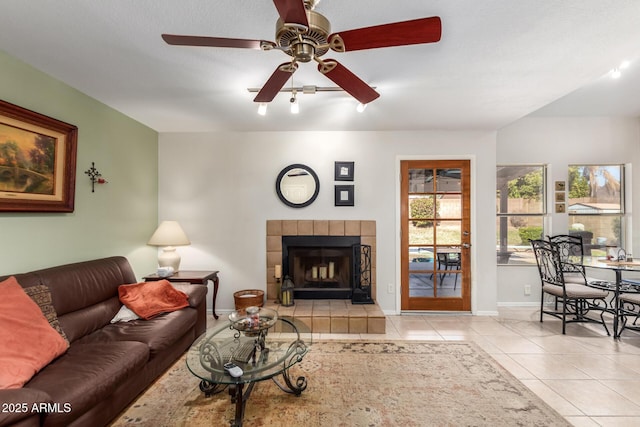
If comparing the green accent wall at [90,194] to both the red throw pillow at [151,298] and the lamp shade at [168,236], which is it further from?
the red throw pillow at [151,298]

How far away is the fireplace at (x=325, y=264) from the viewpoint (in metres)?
3.90

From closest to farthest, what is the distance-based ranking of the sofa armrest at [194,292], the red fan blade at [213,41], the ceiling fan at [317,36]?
the ceiling fan at [317,36] → the red fan blade at [213,41] → the sofa armrest at [194,292]

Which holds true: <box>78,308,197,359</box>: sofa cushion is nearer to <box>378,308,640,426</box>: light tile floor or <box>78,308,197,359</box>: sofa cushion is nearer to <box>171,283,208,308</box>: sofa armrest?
<box>171,283,208,308</box>: sofa armrest

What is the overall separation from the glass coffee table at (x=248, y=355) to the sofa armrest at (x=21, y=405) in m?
0.68

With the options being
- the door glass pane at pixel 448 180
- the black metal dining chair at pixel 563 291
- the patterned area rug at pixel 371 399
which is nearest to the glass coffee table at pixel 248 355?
the patterned area rug at pixel 371 399

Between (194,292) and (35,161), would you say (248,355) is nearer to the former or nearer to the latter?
(194,292)

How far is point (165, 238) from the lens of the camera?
3.48m

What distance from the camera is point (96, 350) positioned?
6.39ft

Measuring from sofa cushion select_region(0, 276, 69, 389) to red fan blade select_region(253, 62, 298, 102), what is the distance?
1.98 metres

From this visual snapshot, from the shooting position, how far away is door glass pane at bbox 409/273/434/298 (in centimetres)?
399

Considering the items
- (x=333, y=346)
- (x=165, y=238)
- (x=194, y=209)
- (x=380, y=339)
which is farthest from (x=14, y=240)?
(x=380, y=339)

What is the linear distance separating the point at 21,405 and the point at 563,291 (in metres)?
4.51

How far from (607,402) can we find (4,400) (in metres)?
3.57

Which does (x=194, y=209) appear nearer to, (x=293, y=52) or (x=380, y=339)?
(x=380, y=339)
